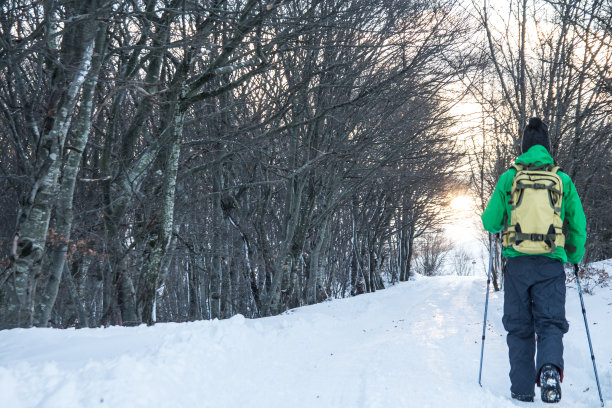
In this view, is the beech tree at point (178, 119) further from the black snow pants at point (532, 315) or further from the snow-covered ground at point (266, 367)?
the black snow pants at point (532, 315)

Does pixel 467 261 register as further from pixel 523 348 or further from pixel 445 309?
pixel 523 348

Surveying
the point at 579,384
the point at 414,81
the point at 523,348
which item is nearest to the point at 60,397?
the point at 523,348

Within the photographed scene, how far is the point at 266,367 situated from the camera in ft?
15.6

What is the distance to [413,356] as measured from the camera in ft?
17.5

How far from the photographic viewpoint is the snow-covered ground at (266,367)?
11.2 ft

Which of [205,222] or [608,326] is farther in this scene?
[205,222]

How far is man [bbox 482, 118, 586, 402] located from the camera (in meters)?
3.84

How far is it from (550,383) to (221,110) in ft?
23.1

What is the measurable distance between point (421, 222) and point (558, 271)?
2280 cm

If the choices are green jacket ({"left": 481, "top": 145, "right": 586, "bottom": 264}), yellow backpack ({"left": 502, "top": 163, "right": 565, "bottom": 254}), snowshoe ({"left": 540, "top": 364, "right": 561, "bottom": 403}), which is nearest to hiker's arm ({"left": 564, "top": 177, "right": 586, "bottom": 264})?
green jacket ({"left": 481, "top": 145, "right": 586, "bottom": 264})

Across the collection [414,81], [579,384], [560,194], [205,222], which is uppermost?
[414,81]

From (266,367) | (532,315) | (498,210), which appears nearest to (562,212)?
(498,210)

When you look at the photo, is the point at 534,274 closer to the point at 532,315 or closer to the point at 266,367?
the point at 532,315

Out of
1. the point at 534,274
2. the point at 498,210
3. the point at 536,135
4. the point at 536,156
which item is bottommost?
the point at 534,274
